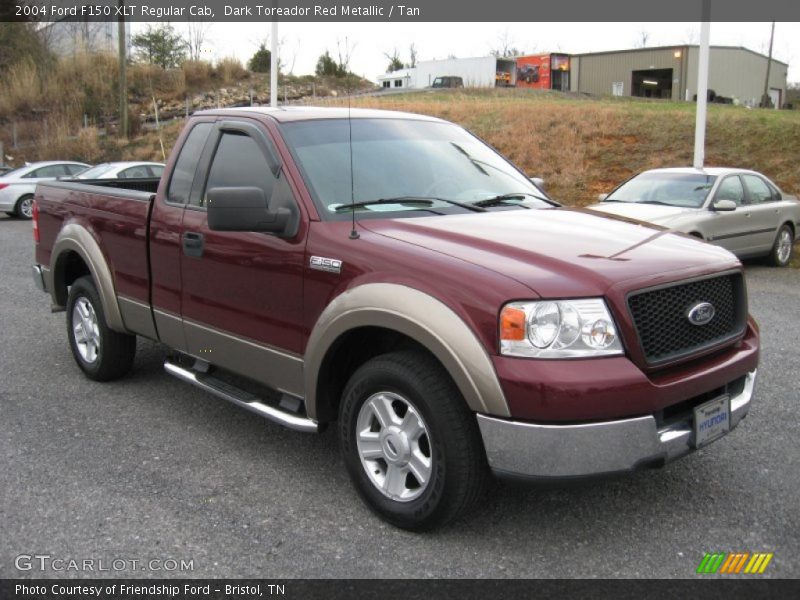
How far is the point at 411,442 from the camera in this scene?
3.41 meters

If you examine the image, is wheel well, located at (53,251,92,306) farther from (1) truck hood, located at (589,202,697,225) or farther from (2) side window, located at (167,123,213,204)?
(1) truck hood, located at (589,202,697,225)

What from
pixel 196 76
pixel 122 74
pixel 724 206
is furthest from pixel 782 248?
pixel 196 76

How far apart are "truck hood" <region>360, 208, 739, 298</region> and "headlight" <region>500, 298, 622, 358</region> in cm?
6

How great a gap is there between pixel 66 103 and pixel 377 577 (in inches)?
1585

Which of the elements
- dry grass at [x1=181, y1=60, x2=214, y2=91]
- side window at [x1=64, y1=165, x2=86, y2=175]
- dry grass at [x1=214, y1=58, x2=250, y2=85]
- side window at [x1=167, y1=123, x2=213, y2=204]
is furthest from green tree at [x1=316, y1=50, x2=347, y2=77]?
side window at [x1=167, y1=123, x2=213, y2=204]

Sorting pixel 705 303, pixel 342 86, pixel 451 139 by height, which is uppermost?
pixel 342 86

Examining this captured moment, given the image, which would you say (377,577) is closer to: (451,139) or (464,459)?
(464,459)

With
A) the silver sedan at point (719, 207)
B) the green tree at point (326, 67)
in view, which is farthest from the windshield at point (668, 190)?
the green tree at point (326, 67)

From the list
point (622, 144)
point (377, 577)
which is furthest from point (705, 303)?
point (622, 144)

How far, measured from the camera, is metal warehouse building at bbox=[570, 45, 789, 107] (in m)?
52.0

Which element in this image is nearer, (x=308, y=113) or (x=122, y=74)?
(x=308, y=113)

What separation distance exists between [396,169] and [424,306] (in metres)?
1.29

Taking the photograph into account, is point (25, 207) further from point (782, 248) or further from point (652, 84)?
point (652, 84)

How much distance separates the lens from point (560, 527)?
11.8 feet
